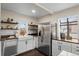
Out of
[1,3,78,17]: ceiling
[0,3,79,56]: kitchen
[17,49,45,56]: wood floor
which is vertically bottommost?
[17,49,45,56]: wood floor

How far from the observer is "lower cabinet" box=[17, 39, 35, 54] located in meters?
1.36

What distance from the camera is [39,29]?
1.40 m

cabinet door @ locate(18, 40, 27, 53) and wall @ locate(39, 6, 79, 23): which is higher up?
wall @ locate(39, 6, 79, 23)

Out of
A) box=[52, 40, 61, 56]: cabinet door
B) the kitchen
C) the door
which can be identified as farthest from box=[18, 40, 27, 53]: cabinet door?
box=[52, 40, 61, 56]: cabinet door

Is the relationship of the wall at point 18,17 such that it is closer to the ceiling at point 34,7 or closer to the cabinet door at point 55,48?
the ceiling at point 34,7

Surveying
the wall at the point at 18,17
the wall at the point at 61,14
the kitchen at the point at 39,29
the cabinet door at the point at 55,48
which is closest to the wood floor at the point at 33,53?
the kitchen at the point at 39,29

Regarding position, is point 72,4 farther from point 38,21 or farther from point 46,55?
point 46,55

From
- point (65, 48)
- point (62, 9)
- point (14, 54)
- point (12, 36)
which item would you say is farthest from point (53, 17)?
point (14, 54)

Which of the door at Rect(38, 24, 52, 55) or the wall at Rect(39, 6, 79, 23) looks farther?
the door at Rect(38, 24, 52, 55)

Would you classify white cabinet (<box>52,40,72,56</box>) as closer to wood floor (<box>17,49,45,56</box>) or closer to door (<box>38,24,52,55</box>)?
door (<box>38,24,52,55</box>)

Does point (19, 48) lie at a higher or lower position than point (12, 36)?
lower

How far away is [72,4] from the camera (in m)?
1.29

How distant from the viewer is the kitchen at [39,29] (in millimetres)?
1276

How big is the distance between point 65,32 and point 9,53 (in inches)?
35.7
